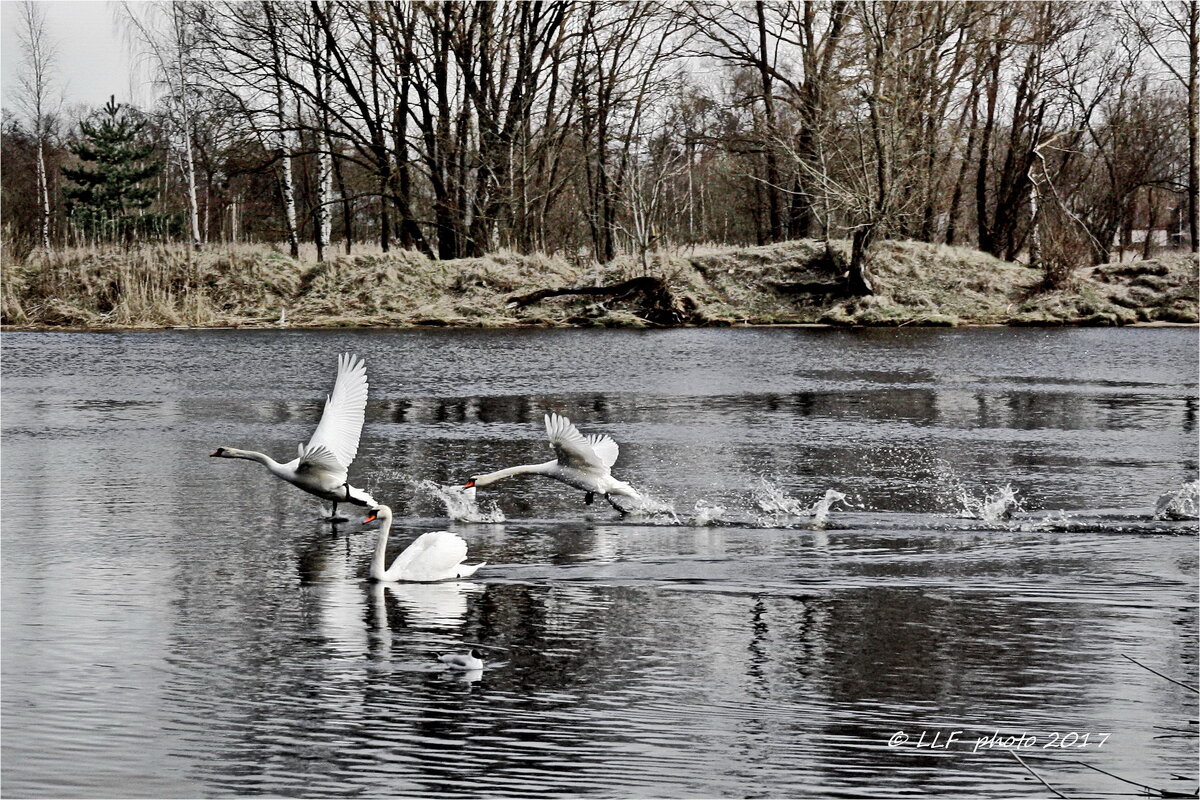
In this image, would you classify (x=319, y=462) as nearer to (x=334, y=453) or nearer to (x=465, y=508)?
(x=334, y=453)

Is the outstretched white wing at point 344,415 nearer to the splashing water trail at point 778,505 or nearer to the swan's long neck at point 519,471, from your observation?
the swan's long neck at point 519,471

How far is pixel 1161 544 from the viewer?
9734mm

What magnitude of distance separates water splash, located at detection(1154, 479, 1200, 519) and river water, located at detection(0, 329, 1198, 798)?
5.4 inches

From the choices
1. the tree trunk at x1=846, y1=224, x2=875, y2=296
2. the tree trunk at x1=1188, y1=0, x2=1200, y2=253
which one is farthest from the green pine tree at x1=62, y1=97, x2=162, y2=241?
the tree trunk at x1=1188, y1=0, x2=1200, y2=253

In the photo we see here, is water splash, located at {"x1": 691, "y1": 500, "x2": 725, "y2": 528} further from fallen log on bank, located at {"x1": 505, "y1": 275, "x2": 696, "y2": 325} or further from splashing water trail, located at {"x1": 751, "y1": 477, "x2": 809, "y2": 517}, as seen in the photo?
fallen log on bank, located at {"x1": 505, "y1": 275, "x2": 696, "y2": 325}

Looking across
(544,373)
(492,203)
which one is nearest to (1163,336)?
(544,373)

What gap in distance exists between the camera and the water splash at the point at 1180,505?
1060 centimetres

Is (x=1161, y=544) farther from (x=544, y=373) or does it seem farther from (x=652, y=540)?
(x=544, y=373)

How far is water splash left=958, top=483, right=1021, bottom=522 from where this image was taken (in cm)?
1072

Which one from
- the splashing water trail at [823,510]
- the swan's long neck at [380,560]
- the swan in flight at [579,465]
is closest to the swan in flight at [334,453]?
the swan in flight at [579,465]

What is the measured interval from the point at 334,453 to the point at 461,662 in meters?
4.03

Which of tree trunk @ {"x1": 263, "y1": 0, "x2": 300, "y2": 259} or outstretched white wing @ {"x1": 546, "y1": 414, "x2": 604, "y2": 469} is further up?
tree trunk @ {"x1": 263, "y1": 0, "x2": 300, "y2": 259}

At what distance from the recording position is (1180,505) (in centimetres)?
1072

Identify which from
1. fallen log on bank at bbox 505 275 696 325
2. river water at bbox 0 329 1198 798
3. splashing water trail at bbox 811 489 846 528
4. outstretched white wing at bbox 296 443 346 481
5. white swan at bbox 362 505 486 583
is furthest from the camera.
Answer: fallen log on bank at bbox 505 275 696 325
